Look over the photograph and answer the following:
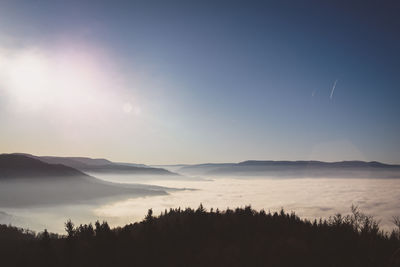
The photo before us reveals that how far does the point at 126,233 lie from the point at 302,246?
770 inches

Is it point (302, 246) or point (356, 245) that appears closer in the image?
point (356, 245)

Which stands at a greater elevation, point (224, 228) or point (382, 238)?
point (382, 238)

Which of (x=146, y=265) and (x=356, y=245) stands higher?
(x=356, y=245)

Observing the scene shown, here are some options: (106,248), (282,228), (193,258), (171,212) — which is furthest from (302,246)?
(171,212)

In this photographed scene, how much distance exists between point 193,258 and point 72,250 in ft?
39.6

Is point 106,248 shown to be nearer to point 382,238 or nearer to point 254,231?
point 254,231

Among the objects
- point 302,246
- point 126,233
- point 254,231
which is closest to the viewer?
point 302,246

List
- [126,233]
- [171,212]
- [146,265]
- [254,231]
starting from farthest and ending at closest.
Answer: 1. [171,212]
2. [254,231]
3. [126,233]
4. [146,265]

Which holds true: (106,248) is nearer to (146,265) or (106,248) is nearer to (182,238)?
(146,265)

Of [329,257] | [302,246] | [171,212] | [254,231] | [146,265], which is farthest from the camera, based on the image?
[171,212]

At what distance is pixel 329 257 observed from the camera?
74.9ft

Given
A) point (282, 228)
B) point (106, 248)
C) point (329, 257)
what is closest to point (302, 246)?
point (329, 257)

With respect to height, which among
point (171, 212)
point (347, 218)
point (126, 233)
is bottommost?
point (171, 212)

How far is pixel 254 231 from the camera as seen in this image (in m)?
37.7
